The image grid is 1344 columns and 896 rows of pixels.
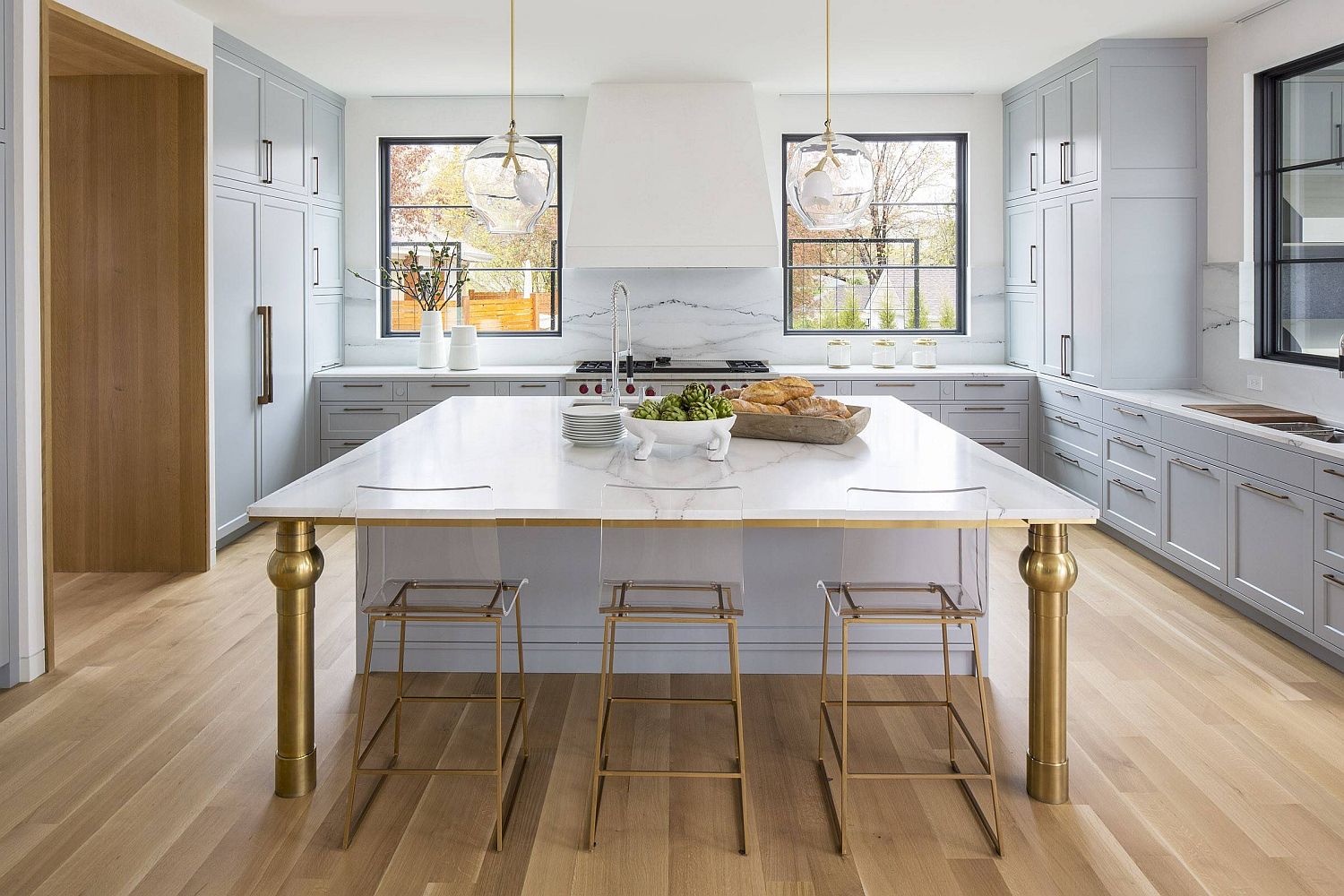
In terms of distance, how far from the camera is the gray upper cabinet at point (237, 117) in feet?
16.8

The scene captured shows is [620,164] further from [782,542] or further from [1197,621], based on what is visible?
[1197,621]

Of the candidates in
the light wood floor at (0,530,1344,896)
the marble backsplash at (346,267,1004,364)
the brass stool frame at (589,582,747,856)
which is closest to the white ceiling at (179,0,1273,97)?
the marble backsplash at (346,267,1004,364)

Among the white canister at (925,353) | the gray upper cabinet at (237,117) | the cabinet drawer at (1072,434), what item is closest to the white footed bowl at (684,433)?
the gray upper cabinet at (237,117)

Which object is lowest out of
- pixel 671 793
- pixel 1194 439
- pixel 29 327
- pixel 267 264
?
pixel 671 793

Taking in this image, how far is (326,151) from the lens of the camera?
264 inches

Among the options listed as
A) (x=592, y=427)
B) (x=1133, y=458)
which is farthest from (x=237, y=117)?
(x=1133, y=458)

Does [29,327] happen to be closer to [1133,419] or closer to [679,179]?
[679,179]

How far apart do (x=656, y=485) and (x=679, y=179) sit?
13.1 ft

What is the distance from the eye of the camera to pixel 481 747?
3047 mm

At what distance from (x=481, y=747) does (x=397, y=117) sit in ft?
17.0

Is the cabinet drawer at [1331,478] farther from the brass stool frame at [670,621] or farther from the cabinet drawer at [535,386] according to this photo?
the cabinet drawer at [535,386]

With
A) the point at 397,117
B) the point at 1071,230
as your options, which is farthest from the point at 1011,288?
the point at 397,117

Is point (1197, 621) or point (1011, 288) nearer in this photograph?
point (1197, 621)

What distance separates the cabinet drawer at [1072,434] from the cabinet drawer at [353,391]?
399 centimetres
